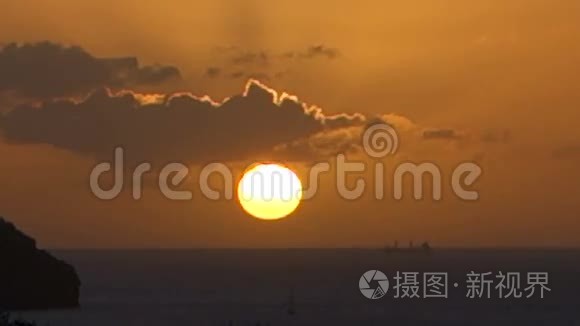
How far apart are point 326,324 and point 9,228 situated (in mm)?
30826

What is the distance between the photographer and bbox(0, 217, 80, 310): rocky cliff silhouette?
388ft

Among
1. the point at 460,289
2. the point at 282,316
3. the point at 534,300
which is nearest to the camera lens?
the point at 282,316

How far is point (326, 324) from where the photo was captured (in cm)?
12081

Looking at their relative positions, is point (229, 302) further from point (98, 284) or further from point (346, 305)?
point (98, 284)

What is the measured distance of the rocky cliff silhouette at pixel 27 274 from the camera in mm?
118250

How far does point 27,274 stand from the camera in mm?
119938

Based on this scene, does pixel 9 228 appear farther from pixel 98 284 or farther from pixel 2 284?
pixel 98 284

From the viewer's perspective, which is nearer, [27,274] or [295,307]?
[27,274]

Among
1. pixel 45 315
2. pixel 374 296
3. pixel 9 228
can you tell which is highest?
pixel 374 296

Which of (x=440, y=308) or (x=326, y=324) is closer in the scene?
(x=326, y=324)

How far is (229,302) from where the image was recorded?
5965 inches

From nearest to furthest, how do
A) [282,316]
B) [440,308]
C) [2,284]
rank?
[2,284] < [282,316] < [440,308]

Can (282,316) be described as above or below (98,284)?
below

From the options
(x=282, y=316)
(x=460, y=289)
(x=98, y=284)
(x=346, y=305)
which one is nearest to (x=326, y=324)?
(x=282, y=316)
